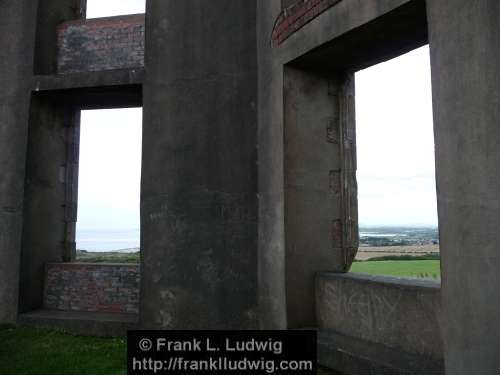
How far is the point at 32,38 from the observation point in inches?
243

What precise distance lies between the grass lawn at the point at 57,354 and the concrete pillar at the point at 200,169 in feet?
2.25

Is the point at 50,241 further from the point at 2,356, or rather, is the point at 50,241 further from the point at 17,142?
the point at 2,356

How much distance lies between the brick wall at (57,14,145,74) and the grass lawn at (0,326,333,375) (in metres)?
3.98

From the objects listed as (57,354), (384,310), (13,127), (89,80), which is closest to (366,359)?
(384,310)

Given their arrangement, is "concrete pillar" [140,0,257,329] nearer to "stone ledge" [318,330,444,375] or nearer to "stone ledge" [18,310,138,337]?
"stone ledge" [18,310,138,337]

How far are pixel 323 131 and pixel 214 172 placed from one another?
4.88ft

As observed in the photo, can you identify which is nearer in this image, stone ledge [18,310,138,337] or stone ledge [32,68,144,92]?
stone ledge [18,310,138,337]

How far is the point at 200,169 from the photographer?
5.24m

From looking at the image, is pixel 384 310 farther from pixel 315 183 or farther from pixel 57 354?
pixel 57 354

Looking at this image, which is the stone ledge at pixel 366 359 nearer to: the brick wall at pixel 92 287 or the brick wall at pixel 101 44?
the brick wall at pixel 92 287

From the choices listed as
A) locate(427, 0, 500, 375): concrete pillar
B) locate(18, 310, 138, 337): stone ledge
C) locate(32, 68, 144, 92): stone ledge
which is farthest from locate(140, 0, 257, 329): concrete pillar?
locate(427, 0, 500, 375): concrete pillar

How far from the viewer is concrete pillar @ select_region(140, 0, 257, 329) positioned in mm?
5008

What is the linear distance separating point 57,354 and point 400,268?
4118 millimetres

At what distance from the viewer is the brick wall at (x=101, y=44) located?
20.6 feet
